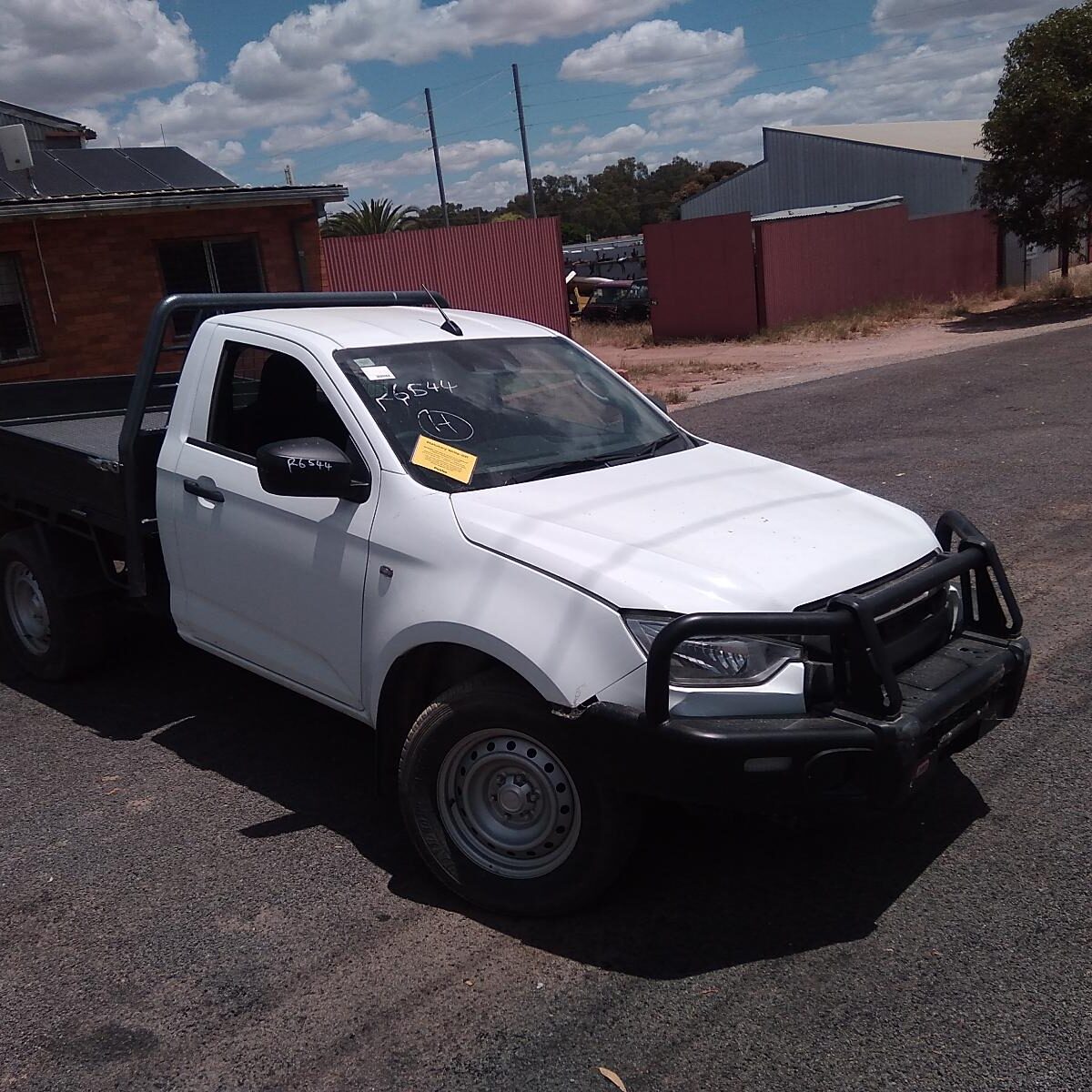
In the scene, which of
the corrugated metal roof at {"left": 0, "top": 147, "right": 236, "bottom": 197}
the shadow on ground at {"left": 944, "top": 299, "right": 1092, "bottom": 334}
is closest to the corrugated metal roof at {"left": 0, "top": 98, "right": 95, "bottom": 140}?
the corrugated metal roof at {"left": 0, "top": 147, "right": 236, "bottom": 197}

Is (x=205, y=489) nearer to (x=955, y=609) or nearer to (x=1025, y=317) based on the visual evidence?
(x=955, y=609)

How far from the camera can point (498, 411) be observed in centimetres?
455

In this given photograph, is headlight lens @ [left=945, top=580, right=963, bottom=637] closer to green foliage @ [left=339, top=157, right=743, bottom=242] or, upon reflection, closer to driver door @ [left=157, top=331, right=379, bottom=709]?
driver door @ [left=157, top=331, right=379, bottom=709]

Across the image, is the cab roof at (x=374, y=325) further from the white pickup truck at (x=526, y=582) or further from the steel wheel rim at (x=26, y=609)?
the steel wheel rim at (x=26, y=609)

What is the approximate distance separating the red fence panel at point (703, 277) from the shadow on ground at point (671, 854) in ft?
70.7

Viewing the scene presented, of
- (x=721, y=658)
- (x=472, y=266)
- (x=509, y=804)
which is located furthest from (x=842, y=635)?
(x=472, y=266)

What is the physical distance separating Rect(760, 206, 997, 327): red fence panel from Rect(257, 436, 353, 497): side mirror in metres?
22.5

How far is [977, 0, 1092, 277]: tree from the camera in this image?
2334 centimetres

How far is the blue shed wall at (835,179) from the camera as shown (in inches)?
1783

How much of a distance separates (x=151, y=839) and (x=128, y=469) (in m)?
1.60

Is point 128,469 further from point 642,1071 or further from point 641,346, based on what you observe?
point 641,346

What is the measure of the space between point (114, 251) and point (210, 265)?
138 centimetres

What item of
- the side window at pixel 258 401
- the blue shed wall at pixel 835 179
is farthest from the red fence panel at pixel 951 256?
the side window at pixel 258 401

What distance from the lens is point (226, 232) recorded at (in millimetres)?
16406
